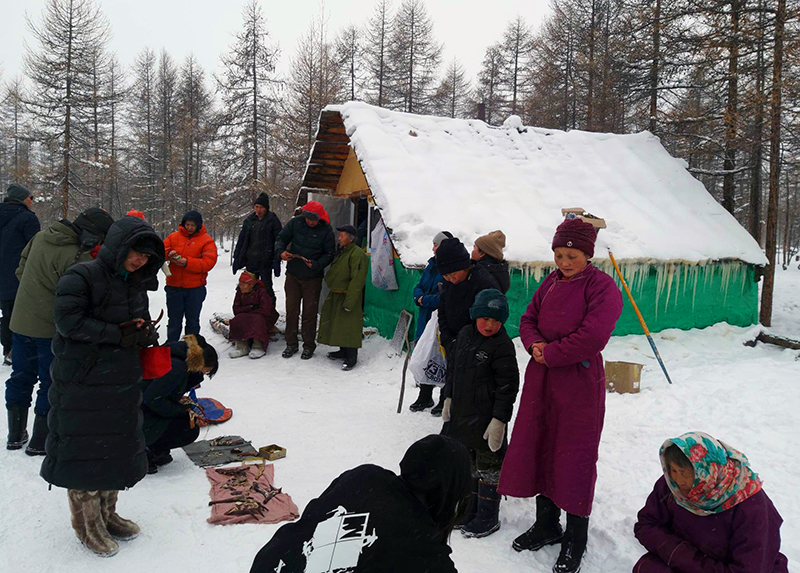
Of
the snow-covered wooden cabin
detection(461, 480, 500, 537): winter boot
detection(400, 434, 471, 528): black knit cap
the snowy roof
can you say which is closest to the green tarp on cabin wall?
the snow-covered wooden cabin

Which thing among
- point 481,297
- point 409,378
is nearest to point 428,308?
point 409,378

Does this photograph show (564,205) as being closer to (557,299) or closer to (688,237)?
(688,237)

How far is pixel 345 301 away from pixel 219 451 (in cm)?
320

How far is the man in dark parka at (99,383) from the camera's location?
9.19 ft

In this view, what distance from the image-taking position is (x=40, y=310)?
160 inches

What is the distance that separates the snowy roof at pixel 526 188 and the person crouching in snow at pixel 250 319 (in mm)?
2254

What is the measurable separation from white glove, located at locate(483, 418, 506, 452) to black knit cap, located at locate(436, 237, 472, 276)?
1358 mm

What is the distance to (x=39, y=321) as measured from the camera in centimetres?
406

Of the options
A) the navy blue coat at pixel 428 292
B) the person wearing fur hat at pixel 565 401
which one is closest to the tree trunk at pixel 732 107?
the navy blue coat at pixel 428 292

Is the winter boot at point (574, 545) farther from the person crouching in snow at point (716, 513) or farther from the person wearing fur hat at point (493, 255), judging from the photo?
the person wearing fur hat at point (493, 255)

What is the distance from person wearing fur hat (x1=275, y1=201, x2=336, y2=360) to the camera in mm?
7520

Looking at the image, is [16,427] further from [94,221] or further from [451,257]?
[451,257]

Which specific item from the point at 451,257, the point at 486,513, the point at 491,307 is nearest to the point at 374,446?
the point at 486,513

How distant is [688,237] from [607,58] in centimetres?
923
